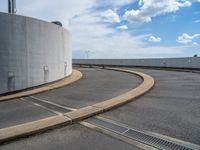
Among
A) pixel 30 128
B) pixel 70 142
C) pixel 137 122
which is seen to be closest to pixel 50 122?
pixel 30 128

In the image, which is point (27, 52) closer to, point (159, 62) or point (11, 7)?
point (11, 7)

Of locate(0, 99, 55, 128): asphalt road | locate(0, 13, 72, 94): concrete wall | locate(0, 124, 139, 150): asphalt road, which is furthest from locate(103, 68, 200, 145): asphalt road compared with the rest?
locate(0, 13, 72, 94): concrete wall

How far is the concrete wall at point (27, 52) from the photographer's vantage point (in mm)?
10391

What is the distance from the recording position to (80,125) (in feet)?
19.1

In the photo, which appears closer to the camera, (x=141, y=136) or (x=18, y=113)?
(x=141, y=136)

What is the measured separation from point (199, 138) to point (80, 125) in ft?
8.33

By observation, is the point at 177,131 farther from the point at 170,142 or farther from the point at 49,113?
the point at 49,113

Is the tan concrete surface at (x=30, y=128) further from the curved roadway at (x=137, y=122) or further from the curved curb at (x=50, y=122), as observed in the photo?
the curved roadway at (x=137, y=122)

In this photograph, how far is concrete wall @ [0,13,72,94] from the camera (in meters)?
10.4

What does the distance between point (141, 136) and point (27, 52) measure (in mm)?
7797

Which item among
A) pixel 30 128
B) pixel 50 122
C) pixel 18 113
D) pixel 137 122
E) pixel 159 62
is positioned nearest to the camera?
pixel 30 128

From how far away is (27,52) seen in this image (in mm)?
11312

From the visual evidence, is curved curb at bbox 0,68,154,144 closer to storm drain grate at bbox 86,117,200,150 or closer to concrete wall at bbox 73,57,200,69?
storm drain grate at bbox 86,117,200,150

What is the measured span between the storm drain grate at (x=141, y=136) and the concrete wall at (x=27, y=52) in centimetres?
570
